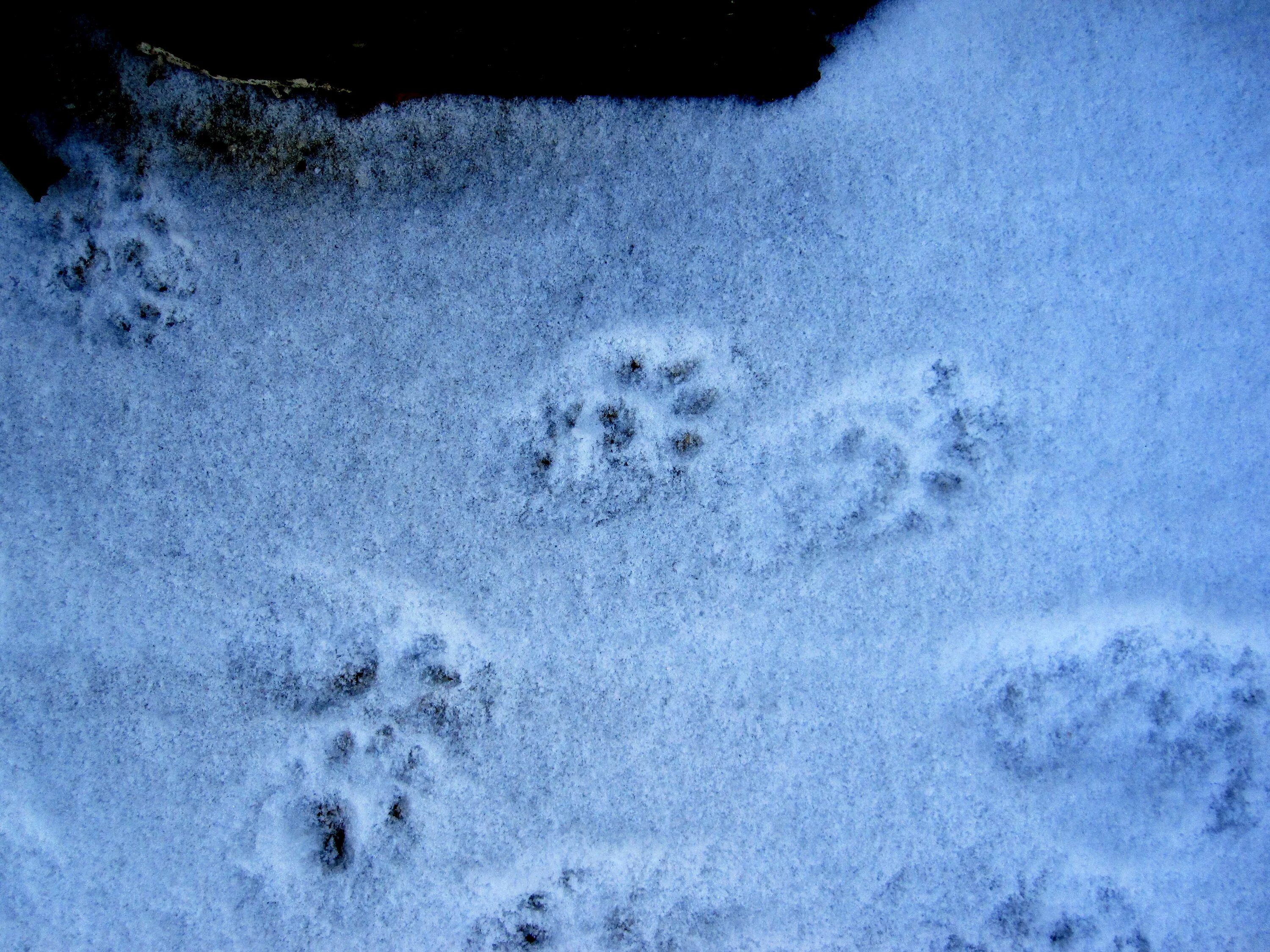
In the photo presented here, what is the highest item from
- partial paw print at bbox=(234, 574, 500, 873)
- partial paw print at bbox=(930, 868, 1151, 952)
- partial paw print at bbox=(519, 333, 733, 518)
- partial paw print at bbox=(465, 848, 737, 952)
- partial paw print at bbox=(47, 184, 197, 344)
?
partial paw print at bbox=(47, 184, 197, 344)

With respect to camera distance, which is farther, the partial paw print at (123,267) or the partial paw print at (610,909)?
the partial paw print at (123,267)

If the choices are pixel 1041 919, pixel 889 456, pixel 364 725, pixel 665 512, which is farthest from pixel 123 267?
pixel 1041 919

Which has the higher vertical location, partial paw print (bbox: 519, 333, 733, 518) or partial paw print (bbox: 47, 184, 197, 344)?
partial paw print (bbox: 47, 184, 197, 344)

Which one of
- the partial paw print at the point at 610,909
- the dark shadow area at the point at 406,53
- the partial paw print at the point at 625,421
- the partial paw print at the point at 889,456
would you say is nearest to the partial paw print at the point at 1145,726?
the partial paw print at the point at 889,456

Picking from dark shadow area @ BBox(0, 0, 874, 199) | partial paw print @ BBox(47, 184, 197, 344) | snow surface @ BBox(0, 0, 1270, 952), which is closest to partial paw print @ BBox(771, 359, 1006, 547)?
snow surface @ BBox(0, 0, 1270, 952)

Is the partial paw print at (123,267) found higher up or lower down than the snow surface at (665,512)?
higher up

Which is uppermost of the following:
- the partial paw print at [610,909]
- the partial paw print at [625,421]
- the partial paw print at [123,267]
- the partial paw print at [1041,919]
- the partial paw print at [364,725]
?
the partial paw print at [123,267]

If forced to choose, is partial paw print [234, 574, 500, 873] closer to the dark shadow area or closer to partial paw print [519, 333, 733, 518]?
partial paw print [519, 333, 733, 518]

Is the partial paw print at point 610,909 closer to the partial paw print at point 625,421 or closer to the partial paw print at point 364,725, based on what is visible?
the partial paw print at point 364,725

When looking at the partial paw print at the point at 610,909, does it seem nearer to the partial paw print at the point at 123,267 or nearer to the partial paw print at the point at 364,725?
the partial paw print at the point at 364,725
